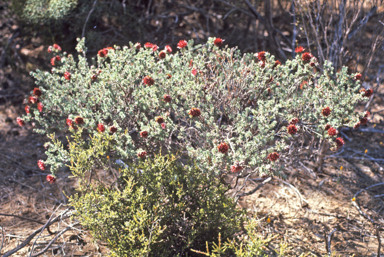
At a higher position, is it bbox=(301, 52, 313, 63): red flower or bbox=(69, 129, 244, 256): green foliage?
bbox=(301, 52, 313, 63): red flower

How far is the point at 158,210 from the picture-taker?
7.12 ft

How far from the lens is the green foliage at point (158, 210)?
209 centimetres

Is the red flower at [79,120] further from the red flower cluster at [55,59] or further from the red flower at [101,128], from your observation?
the red flower cluster at [55,59]

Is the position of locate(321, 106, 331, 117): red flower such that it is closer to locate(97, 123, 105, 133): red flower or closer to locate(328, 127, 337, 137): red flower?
locate(328, 127, 337, 137): red flower

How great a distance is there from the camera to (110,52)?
10.1 feet

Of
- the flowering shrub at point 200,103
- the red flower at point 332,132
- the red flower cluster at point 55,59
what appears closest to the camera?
the red flower at point 332,132

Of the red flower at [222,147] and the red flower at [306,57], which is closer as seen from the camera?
the red flower at [222,147]

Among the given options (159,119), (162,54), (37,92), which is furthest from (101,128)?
(37,92)

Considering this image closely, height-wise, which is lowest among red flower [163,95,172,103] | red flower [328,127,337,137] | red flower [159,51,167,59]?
red flower [328,127,337,137]

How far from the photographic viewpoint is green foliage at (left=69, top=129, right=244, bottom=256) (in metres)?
2.09

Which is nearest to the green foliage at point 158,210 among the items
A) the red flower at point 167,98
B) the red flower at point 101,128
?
the red flower at point 101,128

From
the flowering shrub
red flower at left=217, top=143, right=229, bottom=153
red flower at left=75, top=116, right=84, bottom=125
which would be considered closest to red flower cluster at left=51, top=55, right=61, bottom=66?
the flowering shrub

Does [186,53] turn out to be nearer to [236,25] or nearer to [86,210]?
[86,210]

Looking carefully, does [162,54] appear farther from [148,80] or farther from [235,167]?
[235,167]
